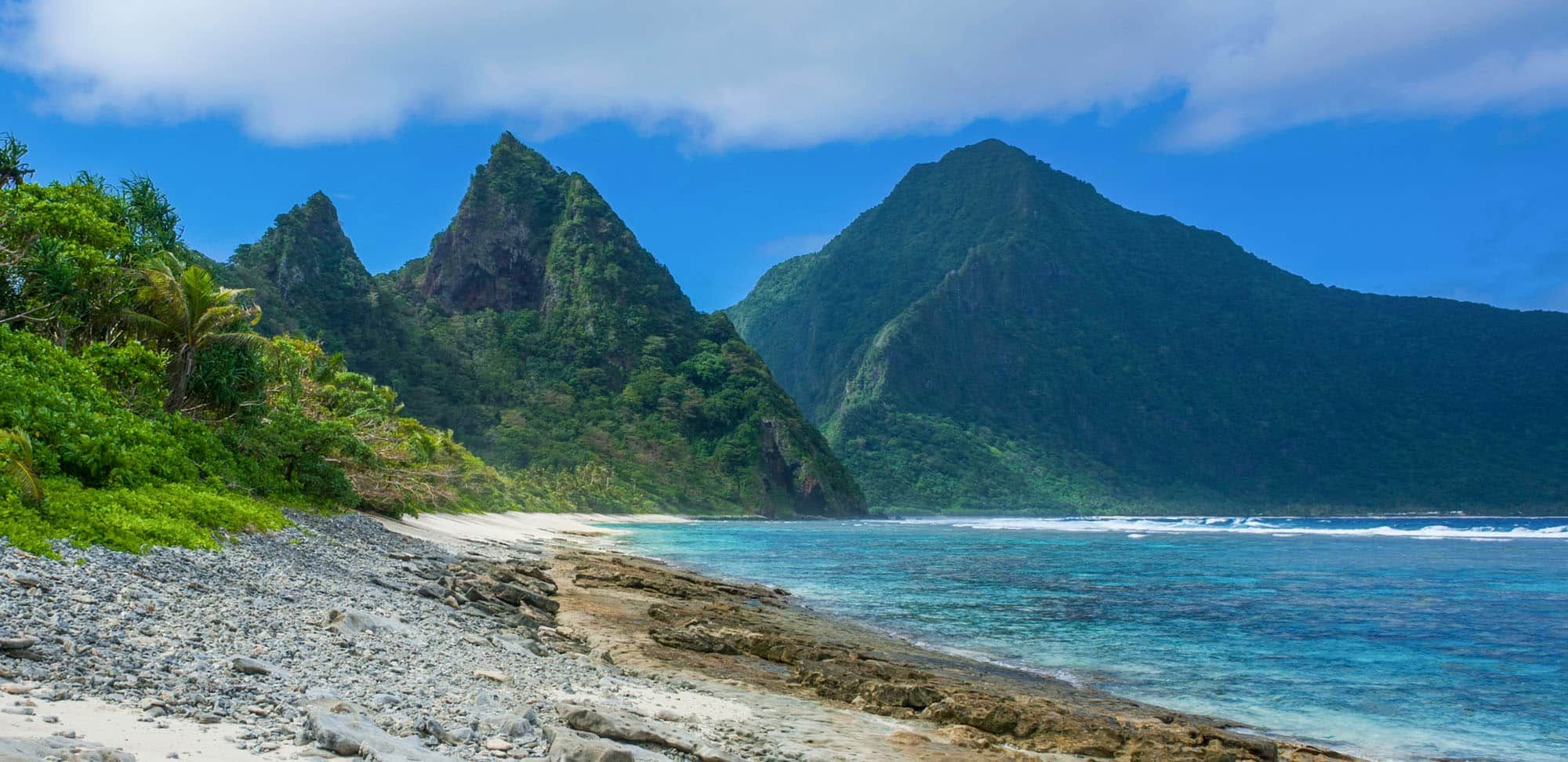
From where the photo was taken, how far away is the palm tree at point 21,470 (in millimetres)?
9523

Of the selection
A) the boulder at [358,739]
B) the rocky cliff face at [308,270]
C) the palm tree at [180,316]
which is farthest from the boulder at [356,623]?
the rocky cliff face at [308,270]

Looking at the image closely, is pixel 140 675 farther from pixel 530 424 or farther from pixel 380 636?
pixel 530 424

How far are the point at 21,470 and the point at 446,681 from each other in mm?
5627

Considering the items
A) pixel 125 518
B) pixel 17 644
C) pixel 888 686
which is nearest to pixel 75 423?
pixel 125 518

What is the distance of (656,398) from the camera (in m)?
123

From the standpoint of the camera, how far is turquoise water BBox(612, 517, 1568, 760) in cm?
1179

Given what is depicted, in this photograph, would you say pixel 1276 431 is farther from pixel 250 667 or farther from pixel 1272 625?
pixel 250 667

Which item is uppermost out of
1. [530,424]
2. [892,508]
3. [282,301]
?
[282,301]

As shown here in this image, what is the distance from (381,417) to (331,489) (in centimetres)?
949

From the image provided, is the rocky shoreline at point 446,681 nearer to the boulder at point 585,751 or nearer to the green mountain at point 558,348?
the boulder at point 585,751

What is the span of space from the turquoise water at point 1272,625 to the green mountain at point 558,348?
202 feet

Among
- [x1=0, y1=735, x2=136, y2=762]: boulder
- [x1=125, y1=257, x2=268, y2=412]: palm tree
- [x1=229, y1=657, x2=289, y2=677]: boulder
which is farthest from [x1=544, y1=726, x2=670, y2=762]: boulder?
[x1=125, y1=257, x2=268, y2=412]: palm tree

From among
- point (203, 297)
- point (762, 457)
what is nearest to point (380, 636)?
point (203, 297)

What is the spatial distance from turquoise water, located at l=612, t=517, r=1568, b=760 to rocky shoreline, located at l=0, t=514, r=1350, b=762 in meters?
2.15
